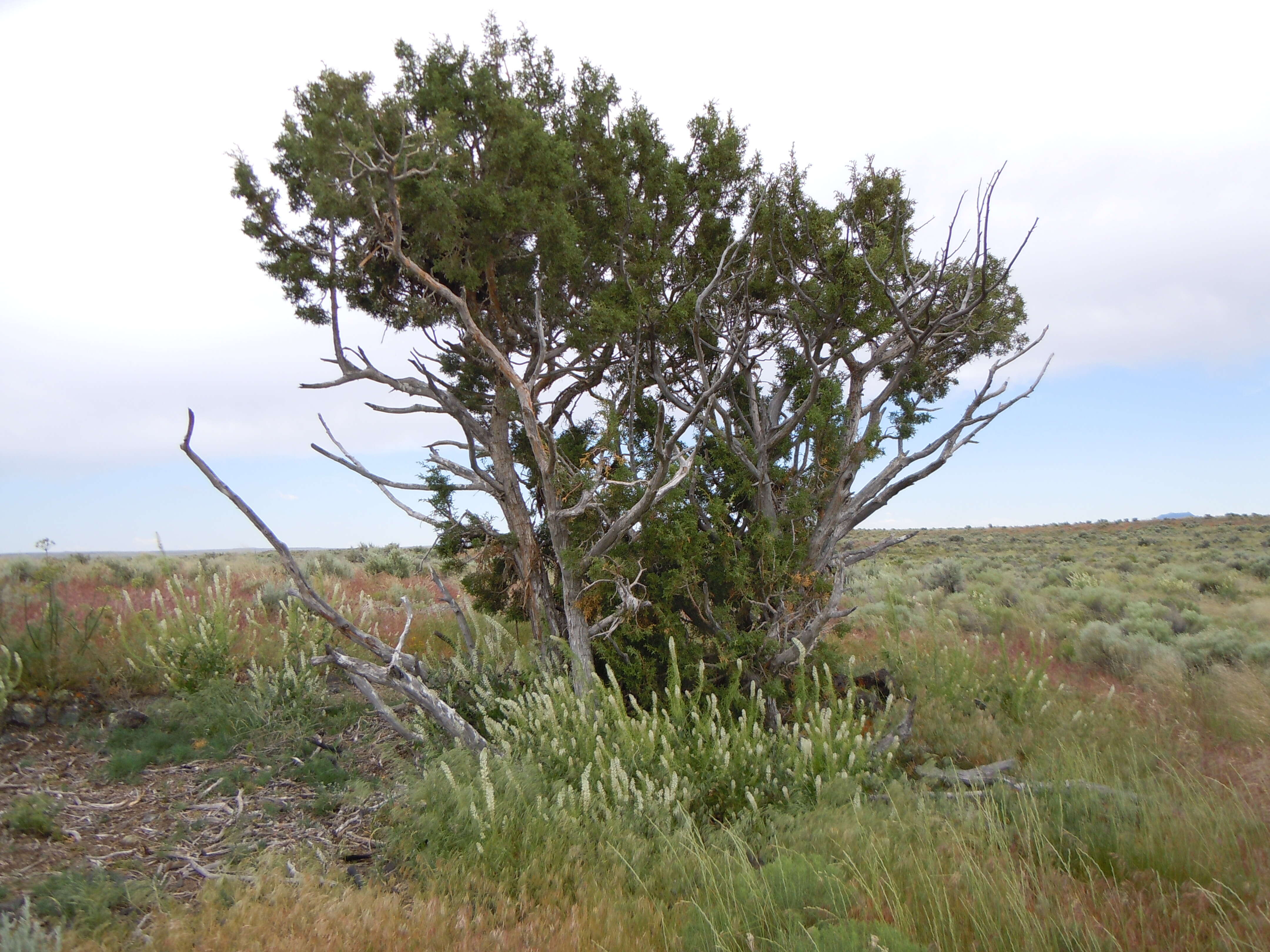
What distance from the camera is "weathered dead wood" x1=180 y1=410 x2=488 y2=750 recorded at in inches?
216

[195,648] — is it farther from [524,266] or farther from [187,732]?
[524,266]

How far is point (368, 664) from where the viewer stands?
233 inches

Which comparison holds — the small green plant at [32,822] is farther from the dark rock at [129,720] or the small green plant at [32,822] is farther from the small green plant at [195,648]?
the small green plant at [195,648]

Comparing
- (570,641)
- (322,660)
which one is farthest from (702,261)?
(322,660)

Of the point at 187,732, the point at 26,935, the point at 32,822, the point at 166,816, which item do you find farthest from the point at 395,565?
the point at 26,935

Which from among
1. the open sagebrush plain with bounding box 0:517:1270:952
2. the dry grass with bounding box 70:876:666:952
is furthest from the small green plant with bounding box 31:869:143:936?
the dry grass with bounding box 70:876:666:952

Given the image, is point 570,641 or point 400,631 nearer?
point 570,641

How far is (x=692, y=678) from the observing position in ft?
21.9

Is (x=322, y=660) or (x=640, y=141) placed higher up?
(x=640, y=141)

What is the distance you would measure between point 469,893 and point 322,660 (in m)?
2.61

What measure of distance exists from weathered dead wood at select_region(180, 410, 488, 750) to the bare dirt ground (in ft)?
2.25

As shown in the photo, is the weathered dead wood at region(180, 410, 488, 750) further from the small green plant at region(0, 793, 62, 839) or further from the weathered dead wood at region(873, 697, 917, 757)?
the weathered dead wood at region(873, 697, 917, 757)

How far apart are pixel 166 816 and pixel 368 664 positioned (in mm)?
1659

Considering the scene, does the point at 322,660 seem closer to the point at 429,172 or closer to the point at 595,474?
the point at 595,474
